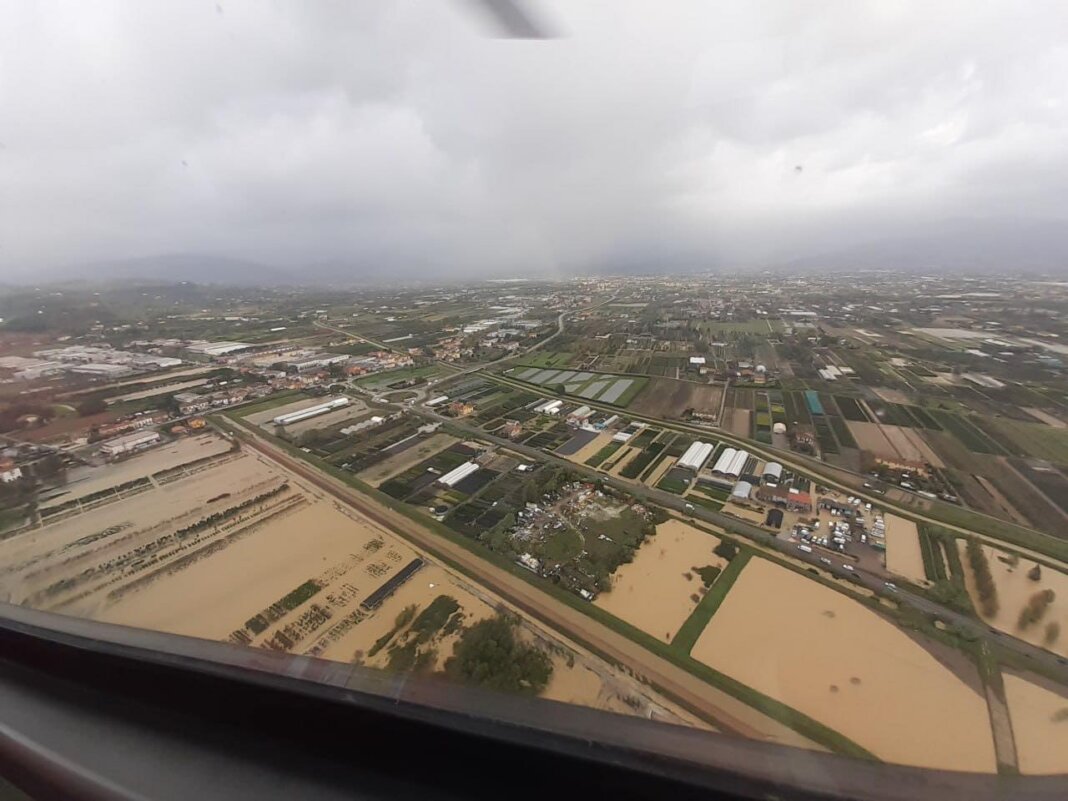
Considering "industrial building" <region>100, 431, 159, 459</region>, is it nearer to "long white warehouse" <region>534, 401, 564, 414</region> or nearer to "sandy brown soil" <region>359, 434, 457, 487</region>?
"sandy brown soil" <region>359, 434, 457, 487</region>

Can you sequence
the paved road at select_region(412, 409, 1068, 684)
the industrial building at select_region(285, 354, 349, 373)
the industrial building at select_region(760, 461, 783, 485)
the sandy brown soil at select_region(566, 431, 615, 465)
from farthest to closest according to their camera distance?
the industrial building at select_region(285, 354, 349, 373), the sandy brown soil at select_region(566, 431, 615, 465), the industrial building at select_region(760, 461, 783, 485), the paved road at select_region(412, 409, 1068, 684)

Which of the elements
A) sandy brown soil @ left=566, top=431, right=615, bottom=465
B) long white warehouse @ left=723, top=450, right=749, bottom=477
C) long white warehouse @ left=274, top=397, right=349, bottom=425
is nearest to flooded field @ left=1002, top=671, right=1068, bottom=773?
long white warehouse @ left=723, top=450, right=749, bottom=477

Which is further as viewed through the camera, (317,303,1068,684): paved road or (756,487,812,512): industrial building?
(756,487,812,512): industrial building

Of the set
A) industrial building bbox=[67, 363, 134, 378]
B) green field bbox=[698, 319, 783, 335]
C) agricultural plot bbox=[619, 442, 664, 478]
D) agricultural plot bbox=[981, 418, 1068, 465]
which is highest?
industrial building bbox=[67, 363, 134, 378]

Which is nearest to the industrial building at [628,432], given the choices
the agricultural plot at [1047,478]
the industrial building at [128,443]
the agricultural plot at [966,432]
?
the agricultural plot at [966,432]

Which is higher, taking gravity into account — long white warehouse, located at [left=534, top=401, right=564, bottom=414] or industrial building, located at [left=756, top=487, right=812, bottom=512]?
long white warehouse, located at [left=534, top=401, right=564, bottom=414]

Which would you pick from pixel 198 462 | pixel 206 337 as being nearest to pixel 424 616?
pixel 198 462

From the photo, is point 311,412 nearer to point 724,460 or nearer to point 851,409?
point 724,460

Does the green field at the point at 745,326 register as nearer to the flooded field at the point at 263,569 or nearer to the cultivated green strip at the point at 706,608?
the cultivated green strip at the point at 706,608
